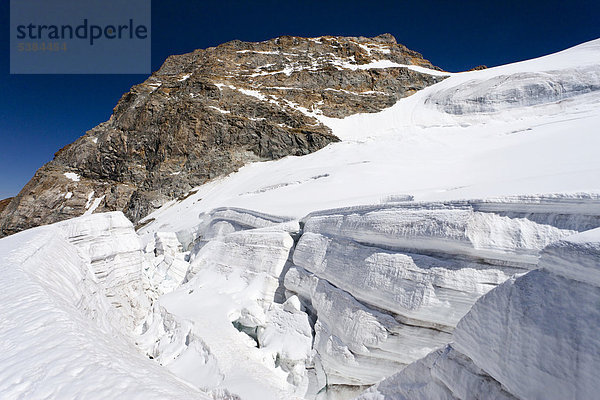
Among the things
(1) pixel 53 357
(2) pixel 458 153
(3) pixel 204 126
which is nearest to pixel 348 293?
(1) pixel 53 357

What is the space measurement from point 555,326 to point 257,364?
4410 millimetres

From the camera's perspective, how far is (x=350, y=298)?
440 cm

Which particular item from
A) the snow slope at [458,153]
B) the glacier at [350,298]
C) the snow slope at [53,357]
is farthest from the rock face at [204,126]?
the snow slope at [53,357]

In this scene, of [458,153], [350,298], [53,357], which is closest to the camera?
[53,357]

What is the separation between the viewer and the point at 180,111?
29.9m

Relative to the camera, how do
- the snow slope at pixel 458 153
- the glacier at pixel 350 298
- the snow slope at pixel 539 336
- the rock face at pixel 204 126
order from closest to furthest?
the snow slope at pixel 539 336 < the glacier at pixel 350 298 < the snow slope at pixel 458 153 < the rock face at pixel 204 126

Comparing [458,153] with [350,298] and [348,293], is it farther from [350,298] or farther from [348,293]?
[350,298]

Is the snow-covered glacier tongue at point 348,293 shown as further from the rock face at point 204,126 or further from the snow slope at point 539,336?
the rock face at point 204,126

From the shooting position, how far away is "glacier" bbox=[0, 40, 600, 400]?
1.52 metres

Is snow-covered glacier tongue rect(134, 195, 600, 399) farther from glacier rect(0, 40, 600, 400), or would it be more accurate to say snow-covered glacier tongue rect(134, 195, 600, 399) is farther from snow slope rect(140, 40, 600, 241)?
snow slope rect(140, 40, 600, 241)

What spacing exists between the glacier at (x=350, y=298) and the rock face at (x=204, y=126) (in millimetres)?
18805

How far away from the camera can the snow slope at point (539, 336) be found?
1.27 m

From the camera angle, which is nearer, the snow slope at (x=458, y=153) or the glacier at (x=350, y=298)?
the glacier at (x=350, y=298)

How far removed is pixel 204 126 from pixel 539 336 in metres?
30.7
